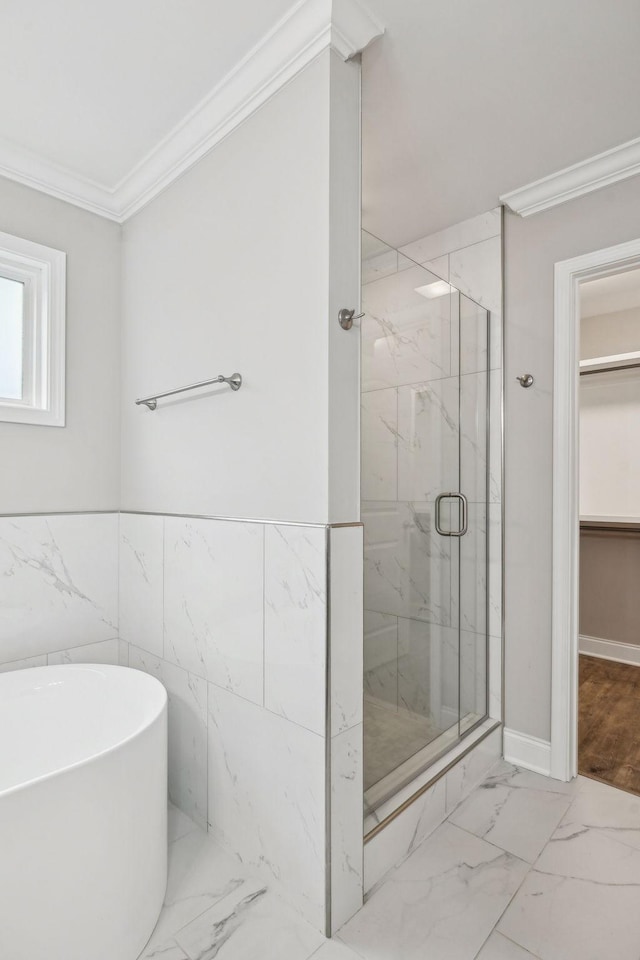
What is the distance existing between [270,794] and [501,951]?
71 cm

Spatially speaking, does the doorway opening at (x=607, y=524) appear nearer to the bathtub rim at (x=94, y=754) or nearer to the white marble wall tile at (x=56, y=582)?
the bathtub rim at (x=94, y=754)

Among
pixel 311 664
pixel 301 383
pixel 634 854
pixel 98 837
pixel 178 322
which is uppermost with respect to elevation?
pixel 178 322

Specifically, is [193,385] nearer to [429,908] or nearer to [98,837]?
[98,837]

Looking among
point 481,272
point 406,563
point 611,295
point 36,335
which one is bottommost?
point 406,563

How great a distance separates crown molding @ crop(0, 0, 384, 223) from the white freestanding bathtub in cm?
188

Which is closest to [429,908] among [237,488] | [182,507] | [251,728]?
[251,728]

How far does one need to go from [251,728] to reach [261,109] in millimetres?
1923

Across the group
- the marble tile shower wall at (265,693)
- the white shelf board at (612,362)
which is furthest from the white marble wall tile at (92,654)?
the white shelf board at (612,362)

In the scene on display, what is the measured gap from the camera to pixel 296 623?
57.0 inches

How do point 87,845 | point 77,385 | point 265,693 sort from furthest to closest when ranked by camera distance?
point 77,385
point 265,693
point 87,845

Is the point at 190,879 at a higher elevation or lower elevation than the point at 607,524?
lower

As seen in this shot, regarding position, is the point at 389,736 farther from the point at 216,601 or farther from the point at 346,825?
the point at 216,601

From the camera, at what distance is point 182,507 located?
1923 millimetres

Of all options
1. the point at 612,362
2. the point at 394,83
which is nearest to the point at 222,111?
the point at 394,83
